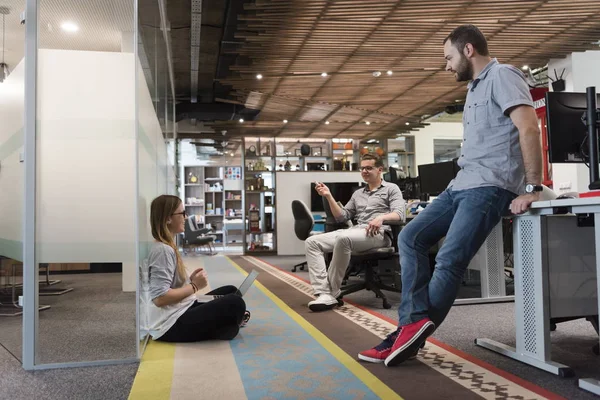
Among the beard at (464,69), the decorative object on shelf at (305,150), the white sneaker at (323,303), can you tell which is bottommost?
the white sneaker at (323,303)

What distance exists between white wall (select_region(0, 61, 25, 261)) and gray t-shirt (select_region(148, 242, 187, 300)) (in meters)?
0.67

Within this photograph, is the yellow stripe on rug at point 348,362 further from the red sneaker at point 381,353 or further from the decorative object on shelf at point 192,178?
the decorative object on shelf at point 192,178

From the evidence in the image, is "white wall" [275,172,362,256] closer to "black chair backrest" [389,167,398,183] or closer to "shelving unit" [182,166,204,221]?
"black chair backrest" [389,167,398,183]

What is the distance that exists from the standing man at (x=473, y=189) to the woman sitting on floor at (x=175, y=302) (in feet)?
2.92

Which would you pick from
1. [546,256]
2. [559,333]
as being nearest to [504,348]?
[546,256]

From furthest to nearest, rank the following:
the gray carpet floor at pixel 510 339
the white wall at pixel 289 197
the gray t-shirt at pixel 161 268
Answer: the white wall at pixel 289 197
the gray t-shirt at pixel 161 268
the gray carpet floor at pixel 510 339

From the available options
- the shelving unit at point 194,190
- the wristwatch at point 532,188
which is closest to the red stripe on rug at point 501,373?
the wristwatch at point 532,188

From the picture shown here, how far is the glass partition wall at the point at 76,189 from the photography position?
255 cm

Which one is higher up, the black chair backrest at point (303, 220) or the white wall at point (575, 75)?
the white wall at point (575, 75)

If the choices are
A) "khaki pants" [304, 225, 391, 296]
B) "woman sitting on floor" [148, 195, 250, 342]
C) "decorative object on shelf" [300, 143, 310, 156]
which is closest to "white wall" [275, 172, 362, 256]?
"decorative object on shelf" [300, 143, 310, 156]

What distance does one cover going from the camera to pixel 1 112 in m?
2.95

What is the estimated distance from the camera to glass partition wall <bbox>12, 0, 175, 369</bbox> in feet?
8.36

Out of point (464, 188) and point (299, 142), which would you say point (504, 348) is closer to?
point (464, 188)

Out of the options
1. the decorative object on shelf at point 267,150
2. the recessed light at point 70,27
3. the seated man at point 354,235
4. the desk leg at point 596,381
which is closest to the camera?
the desk leg at point 596,381
